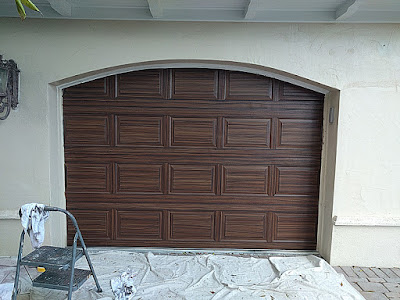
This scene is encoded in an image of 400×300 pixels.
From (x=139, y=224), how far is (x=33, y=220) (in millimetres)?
1553

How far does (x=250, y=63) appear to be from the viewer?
320 cm

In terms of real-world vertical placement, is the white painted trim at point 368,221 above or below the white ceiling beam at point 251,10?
below

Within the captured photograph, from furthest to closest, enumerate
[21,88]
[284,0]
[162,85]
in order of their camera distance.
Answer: [162,85], [21,88], [284,0]

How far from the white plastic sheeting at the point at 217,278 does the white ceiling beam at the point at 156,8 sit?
2.73 metres

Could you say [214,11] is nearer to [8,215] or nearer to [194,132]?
[194,132]

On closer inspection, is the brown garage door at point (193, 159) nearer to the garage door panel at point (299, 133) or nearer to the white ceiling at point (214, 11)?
the garage door panel at point (299, 133)

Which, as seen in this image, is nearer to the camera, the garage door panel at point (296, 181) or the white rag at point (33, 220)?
the white rag at point (33, 220)

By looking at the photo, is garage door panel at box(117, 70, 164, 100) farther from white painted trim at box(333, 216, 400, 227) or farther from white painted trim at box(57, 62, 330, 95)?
white painted trim at box(333, 216, 400, 227)

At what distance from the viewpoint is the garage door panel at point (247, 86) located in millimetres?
3504

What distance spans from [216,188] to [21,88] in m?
Answer: 2.58

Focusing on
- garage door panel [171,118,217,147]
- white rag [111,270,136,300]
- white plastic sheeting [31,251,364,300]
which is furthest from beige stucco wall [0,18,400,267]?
white rag [111,270,136,300]

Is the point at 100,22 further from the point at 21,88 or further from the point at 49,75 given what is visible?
the point at 21,88

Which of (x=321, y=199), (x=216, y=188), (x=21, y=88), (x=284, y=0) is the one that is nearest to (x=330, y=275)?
(x=321, y=199)

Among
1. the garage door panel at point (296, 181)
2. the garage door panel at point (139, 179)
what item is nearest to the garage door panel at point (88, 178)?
the garage door panel at point (139, 179)
